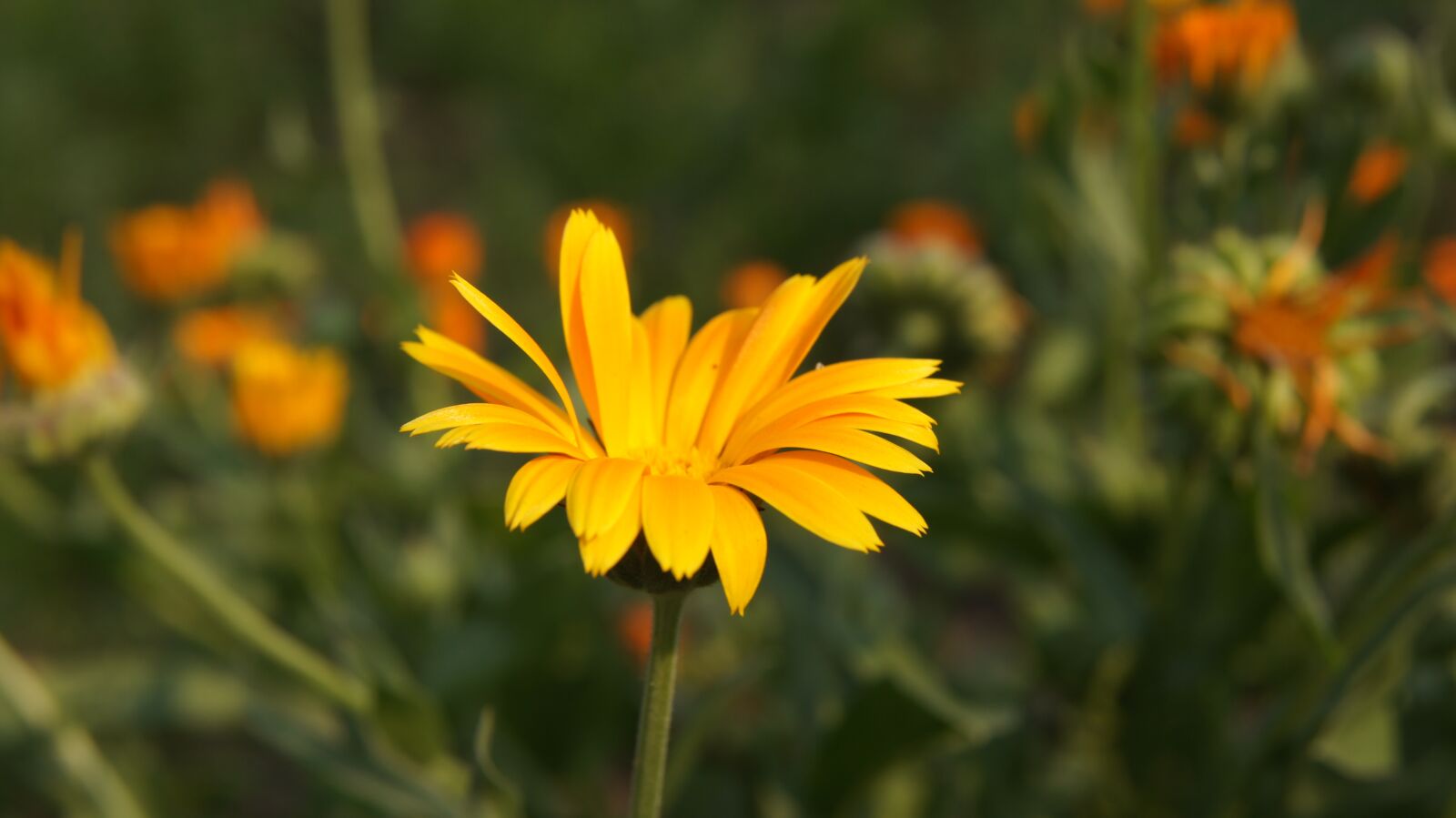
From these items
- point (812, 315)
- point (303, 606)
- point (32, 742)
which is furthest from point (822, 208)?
point (812, 315)

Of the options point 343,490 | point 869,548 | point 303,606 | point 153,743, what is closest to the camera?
point 869,548

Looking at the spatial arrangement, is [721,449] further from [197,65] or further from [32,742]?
[197,65]

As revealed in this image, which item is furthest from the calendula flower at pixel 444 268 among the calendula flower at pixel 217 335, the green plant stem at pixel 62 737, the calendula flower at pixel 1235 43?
the calendula flower at pixel 1235 43

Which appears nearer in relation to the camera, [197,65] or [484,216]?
[484,216]

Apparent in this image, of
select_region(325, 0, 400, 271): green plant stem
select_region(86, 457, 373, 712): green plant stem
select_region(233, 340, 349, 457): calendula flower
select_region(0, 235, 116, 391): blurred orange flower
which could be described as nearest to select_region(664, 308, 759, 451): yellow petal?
select_region(86, 457, 373, 712): green plant stem

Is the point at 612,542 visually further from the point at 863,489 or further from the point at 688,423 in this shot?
the point at 688,423

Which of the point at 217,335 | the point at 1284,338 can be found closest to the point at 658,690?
the point at 1284,338

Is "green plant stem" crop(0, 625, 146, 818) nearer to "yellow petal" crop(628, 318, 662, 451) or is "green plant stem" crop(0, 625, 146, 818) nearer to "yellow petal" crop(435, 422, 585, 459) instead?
"yellow petal" crop(628, 318, 662, 451)

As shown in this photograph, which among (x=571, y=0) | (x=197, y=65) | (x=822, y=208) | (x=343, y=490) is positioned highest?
(x=571, y=0)
